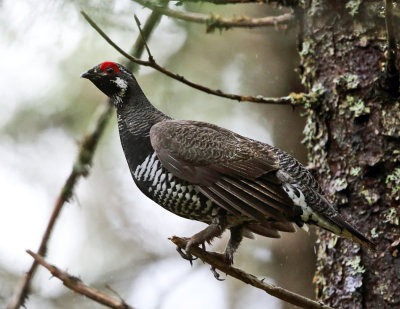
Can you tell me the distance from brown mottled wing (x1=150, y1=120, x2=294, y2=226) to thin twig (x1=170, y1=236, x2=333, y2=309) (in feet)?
1.15

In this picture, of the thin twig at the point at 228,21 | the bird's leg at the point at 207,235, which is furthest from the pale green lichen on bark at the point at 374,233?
the thin twig at the point at 228,21

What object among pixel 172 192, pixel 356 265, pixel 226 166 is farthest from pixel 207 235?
pixel 356 265

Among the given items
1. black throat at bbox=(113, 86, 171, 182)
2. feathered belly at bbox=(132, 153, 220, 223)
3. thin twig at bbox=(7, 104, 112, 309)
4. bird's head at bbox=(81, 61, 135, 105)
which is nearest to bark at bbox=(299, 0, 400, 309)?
feathered belly at bbox=(132, 153, 220, 223)

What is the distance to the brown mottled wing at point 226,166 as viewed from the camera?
4.00 meters

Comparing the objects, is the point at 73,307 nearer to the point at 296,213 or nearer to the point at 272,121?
the point at 272,121

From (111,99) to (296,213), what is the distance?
6.13ft

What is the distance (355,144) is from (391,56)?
2.41 ft

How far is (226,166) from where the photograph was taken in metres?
4.21

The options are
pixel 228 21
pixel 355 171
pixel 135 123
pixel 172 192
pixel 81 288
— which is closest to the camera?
pixel 172 192

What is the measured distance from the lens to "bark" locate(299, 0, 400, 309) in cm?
427

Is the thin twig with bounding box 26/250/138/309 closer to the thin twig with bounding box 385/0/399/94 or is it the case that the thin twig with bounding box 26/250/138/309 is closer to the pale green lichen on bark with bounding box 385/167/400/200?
the pale green lichen on bark with bounding box 385/167/400/200

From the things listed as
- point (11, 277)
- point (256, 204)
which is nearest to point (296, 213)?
point (256, 204)

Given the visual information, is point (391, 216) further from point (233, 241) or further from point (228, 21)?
point (228, 21)

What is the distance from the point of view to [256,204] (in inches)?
156
